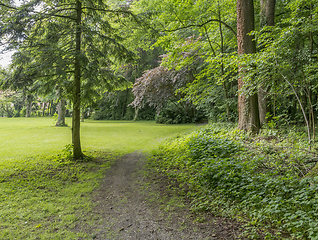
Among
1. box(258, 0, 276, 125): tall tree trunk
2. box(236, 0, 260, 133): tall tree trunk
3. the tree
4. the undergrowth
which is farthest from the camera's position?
box(258, 0, 276, 125): tall tree trunk

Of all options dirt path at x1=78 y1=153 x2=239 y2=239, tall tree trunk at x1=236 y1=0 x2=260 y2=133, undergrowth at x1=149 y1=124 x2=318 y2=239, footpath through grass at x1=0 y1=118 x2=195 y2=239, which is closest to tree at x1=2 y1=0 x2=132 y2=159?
footpath through grass at x1=0 y1=118 x2=195 y2=239

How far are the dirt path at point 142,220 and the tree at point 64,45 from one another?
3.26m

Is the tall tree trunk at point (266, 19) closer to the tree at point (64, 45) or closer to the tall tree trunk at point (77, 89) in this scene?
the tree at point (64, 45)

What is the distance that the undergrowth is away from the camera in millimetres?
2490

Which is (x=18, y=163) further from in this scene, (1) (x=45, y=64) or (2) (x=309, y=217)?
(2) (x=309, y=217)

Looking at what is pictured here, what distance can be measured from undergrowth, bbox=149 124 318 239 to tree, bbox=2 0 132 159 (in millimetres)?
3631

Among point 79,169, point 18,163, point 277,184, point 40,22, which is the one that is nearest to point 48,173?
point 79,169

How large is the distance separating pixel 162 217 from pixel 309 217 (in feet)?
6.73

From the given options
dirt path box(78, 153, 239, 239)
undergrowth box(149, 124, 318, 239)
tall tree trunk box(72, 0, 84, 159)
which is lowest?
dirt path box(78, 153, 239, 239)

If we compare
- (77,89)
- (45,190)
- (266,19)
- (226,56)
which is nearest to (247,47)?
(226,56)

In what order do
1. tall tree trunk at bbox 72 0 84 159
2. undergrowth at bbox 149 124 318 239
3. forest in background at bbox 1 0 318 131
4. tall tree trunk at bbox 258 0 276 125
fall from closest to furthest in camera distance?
undergrowth at bbox 149 124 318 239 < forest in background at bbox 1 0 318 131 < tall tree trunk at bbox 72 0 84 159 < tall tree trunk at bbox 258 0 276 125

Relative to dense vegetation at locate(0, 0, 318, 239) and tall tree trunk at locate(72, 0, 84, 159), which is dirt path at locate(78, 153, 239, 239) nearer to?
dense vegetation at locate(0, 0, 318, 239)

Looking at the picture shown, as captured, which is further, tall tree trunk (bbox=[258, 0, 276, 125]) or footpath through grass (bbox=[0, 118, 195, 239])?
tall tree trunk (bbox=[258, 0, 276, 125])

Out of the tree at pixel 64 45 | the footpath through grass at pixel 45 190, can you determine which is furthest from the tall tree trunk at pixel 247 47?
the footpath through grass at pixel 45 190
